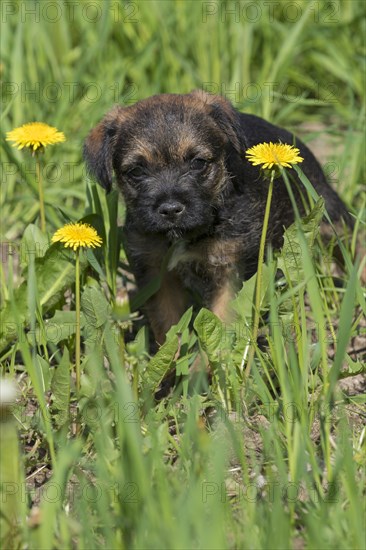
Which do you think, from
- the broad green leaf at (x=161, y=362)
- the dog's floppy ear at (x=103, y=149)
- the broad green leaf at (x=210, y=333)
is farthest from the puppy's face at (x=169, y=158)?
the broad green leaf at (x=161, y=362)

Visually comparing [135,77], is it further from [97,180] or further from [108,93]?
[97,180]

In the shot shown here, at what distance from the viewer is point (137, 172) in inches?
146

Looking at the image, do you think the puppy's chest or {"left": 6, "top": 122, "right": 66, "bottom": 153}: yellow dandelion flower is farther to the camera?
the puppy's chest

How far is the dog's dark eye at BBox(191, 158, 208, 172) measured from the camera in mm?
3627

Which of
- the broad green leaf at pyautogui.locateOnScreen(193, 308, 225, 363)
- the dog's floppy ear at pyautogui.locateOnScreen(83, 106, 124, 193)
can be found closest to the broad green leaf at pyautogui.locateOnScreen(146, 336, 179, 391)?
the broad green leaf at pyautogui.locateOnScreen(193, 308, 225, 363)

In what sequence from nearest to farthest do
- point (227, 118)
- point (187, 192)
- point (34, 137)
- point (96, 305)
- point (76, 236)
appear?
point (76, 236) → point (96, 305) → point (34, 137) → point (187, 192) → point (227, 118)

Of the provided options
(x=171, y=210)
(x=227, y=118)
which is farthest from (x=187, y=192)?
(x=227, y=118)

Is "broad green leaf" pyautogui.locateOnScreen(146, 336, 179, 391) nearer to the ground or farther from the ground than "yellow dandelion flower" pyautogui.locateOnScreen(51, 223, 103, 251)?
nearer to the ground

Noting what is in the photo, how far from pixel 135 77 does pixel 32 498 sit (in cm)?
309

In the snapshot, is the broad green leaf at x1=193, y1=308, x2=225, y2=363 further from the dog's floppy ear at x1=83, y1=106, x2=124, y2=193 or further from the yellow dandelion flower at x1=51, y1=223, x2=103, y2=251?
the dog's floppy ear at x1=83, y1=106, x2=124, y2=193

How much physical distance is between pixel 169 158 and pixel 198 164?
13 cm

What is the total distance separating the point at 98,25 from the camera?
5.43m

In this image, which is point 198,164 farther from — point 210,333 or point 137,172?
point 210,333

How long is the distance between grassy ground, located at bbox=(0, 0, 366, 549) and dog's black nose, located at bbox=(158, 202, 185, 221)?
0.34 metres
